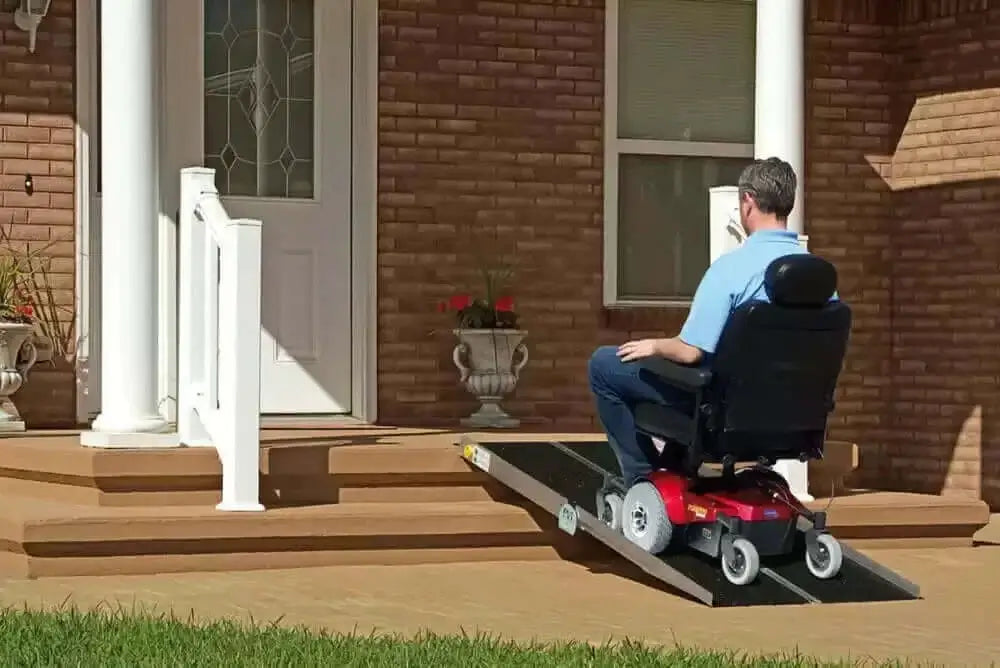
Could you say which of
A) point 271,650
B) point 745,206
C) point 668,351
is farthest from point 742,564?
point 271,650

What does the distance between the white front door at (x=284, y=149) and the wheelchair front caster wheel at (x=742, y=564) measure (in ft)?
12.5

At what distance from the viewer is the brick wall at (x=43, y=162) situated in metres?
9.47

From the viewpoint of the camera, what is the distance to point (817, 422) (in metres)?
6.78

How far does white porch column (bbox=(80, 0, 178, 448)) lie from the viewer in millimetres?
7742

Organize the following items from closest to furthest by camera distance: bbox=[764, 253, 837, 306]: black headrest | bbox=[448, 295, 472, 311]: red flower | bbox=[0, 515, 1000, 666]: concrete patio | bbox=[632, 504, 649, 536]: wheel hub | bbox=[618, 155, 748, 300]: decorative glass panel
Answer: bbox=[0, 515, 1000, 666]: concrete patio < bbox=[764, 253, 837, 306]: black headrest < bbox=[632, 504, 649, 536]: wheel hub < bbox=[448, 295, 472, 311]: red flower < bbox=[618, 155, 748, 300]: decorative glass panel

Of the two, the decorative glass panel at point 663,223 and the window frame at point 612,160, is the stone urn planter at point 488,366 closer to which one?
the window frame at point 612,160

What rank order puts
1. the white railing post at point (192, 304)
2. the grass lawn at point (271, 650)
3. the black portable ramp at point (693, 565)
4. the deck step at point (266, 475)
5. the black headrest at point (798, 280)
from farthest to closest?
the white railing post at point (192, 304) < the deck step at point (266, 475) < the black portable ramp at point (693, 565) < the black headrest at point (798, 280) < the grass lawn at point (271, 650)

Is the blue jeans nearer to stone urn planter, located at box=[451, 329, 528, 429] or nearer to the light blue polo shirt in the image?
the light blue polo shirt

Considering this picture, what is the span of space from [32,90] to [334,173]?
1.67 m

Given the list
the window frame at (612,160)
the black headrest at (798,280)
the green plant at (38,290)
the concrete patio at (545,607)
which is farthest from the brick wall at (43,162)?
the black headrest at (798,280)

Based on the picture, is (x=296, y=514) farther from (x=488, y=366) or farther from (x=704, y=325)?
(x=488, y=366)

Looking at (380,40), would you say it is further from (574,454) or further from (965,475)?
(965,475)

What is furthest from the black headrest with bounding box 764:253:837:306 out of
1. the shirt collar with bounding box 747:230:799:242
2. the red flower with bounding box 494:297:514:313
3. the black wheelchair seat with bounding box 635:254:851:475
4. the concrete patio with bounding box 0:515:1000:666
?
the red flower with bounding box 494:297:514:313

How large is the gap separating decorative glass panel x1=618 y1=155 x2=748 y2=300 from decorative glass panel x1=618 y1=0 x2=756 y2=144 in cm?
19
